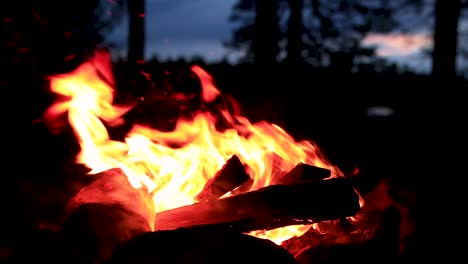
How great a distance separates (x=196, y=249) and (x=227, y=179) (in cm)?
90

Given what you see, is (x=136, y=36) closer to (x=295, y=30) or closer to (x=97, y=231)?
(x=295, y=30)

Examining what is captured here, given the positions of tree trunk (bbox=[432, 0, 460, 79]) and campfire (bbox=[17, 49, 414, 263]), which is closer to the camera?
campfire (bbox=[17, 49, 414, 263])

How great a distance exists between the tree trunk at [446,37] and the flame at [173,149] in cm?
530

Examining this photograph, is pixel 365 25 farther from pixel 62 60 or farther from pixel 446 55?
pixel 62 60

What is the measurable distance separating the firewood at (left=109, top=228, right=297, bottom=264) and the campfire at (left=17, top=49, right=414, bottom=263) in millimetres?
11

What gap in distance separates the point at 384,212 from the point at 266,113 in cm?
531

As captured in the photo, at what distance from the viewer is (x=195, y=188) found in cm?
369

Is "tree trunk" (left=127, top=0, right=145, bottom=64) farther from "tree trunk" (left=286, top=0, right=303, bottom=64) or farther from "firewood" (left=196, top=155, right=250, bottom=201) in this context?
"tree trunk" (left=286, top=0, right=303, bottom=64)

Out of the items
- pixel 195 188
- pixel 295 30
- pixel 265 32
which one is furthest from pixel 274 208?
pixel 295 30

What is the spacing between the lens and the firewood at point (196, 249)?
262cm

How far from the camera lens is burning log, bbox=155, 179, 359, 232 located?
3.11 metres

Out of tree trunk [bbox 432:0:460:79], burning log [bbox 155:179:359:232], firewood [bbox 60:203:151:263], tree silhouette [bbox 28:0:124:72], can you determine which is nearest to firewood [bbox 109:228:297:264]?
firewood [bbox 60:203:151:263]

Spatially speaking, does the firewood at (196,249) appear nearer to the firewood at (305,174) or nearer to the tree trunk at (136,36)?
the firewood at (305,174)

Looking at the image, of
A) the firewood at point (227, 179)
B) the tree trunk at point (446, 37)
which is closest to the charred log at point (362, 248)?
the firewood at point (227, 179)
